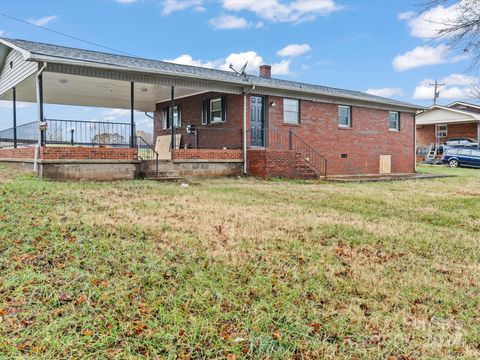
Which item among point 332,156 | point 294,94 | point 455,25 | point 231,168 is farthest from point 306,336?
point 332,156

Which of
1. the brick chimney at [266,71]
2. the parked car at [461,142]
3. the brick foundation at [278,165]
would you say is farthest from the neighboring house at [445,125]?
the brick foundation at [278,165]

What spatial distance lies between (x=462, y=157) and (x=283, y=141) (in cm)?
1725

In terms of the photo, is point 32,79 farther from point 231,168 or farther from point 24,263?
point 24,263

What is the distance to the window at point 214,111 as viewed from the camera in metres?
16.1

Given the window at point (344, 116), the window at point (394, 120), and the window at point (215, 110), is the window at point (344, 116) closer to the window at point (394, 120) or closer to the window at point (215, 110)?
the window at point (394, 120)

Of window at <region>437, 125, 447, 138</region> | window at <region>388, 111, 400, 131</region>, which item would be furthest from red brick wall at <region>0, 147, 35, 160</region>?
window at <region>437, 125, 447, 138</region>

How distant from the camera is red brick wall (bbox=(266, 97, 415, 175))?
16922 millimetres

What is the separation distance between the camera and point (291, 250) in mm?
4926

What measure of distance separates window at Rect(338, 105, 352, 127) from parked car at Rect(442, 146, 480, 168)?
43.1 feet

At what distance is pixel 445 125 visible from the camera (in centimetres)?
3559

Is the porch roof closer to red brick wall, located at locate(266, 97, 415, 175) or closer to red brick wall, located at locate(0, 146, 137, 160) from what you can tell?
red brick wall, located at locate(266, 97, 415, 175)

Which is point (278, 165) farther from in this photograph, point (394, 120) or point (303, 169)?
point (394, 120)

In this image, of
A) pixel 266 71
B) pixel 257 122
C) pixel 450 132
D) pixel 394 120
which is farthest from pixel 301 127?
pixel 450 132

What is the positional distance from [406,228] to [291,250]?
2552 mm
